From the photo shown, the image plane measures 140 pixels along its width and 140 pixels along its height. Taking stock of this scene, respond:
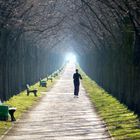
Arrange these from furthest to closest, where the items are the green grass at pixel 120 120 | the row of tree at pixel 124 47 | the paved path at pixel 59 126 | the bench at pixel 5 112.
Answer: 1. the bench at pixel 5 112
2. the row of tree at pixel 124 47
3. the green grass at pixel 120 120
4. the paved path at pixel 59 126

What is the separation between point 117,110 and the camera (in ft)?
107

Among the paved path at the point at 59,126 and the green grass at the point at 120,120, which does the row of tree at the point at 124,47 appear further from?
the paved path at the point at 59,126

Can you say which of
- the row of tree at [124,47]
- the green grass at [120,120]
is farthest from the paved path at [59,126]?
the row of tree at [124,47]

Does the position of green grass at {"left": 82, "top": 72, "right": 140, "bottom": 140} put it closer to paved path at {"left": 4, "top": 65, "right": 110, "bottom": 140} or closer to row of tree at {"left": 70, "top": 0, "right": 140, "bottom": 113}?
paved path at {"left": 4, "top": 65, "right": 110, "bottom": 140}

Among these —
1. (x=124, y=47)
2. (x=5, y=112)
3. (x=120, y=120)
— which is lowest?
(x=120, y=120)

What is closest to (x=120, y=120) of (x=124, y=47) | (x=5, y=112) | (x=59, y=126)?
(x=59, y=126)

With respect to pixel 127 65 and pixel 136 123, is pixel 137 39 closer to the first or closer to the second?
pixel 136 123

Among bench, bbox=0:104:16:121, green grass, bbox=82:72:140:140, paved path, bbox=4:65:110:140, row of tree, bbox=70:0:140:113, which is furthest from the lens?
bench, bbox=0:104:16:121

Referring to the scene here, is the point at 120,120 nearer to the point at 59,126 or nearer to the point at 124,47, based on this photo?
the point at 59,126

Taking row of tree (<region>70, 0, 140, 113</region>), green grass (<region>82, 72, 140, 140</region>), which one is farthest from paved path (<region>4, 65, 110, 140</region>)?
row of tree (<region>70, 0, 140, 113</region>)

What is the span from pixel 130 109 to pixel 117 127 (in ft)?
26.8

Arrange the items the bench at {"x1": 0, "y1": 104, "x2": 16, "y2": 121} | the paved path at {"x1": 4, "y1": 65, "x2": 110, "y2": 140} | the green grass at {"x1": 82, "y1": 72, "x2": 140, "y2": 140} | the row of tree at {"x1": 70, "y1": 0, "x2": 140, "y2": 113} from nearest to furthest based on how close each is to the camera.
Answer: the paved path at {"x1": 4, "y1": 65, "x2": 110, "y2": 140} → the green grass at {"x1": 82, "y1": 72, "x2": 140, "y2": 140} → the row of tree at {"x1": 70, "y1": 0, "x2": 140, "y2": 113} → the bench at {"x1": 0, "y1": 104, "x2": 16, "y2": 121}

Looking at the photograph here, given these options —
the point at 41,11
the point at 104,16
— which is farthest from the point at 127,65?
the point at 41,11

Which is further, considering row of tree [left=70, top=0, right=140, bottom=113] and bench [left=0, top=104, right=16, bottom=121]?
bench [left=0, top=104, right=16, bottom=121]
